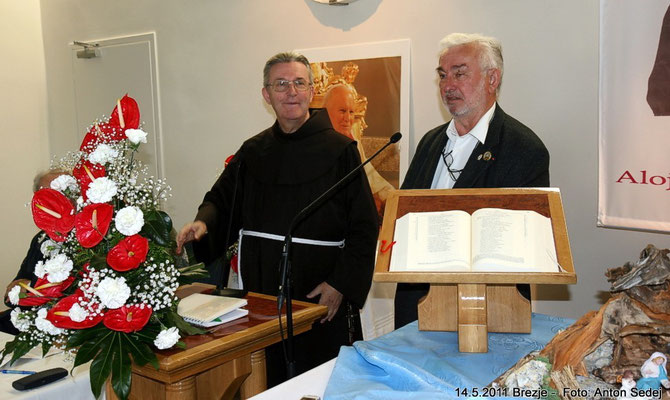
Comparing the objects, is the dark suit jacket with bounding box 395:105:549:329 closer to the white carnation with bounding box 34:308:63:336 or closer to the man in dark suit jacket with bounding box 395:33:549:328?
the man in dark suit jacket with bounding box 395:33:549:328

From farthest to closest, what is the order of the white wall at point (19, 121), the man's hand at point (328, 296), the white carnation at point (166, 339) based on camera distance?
the white wall at point (19, 121) → the man's hand at point (328, 296) → the white carnation at point (166, 339)

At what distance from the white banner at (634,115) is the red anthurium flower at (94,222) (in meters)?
2.46

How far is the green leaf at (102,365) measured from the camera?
1709 millimetres

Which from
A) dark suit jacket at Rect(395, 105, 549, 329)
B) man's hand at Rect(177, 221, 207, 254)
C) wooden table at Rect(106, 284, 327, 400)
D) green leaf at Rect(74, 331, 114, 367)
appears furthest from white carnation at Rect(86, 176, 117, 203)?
dark suit jacket at Rect(395, 105, 549, 329)

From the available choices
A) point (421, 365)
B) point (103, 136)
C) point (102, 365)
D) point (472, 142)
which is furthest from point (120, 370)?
point (472, 142)

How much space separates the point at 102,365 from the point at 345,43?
119 inches

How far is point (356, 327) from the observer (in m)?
3.42

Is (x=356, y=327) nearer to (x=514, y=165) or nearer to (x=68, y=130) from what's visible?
(x=514, y=165)

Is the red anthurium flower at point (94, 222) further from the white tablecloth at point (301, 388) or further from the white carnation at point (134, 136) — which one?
the white tablecloth at point (301, 388)

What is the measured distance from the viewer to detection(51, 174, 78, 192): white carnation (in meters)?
1.92

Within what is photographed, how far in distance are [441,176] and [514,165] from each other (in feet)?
1.19

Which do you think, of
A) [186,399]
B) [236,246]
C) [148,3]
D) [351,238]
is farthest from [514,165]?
[148,3]

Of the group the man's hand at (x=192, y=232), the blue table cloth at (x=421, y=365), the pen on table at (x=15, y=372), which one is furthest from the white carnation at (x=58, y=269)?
the man's hand at (x=192, y=232)

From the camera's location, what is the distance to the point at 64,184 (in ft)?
6.31
